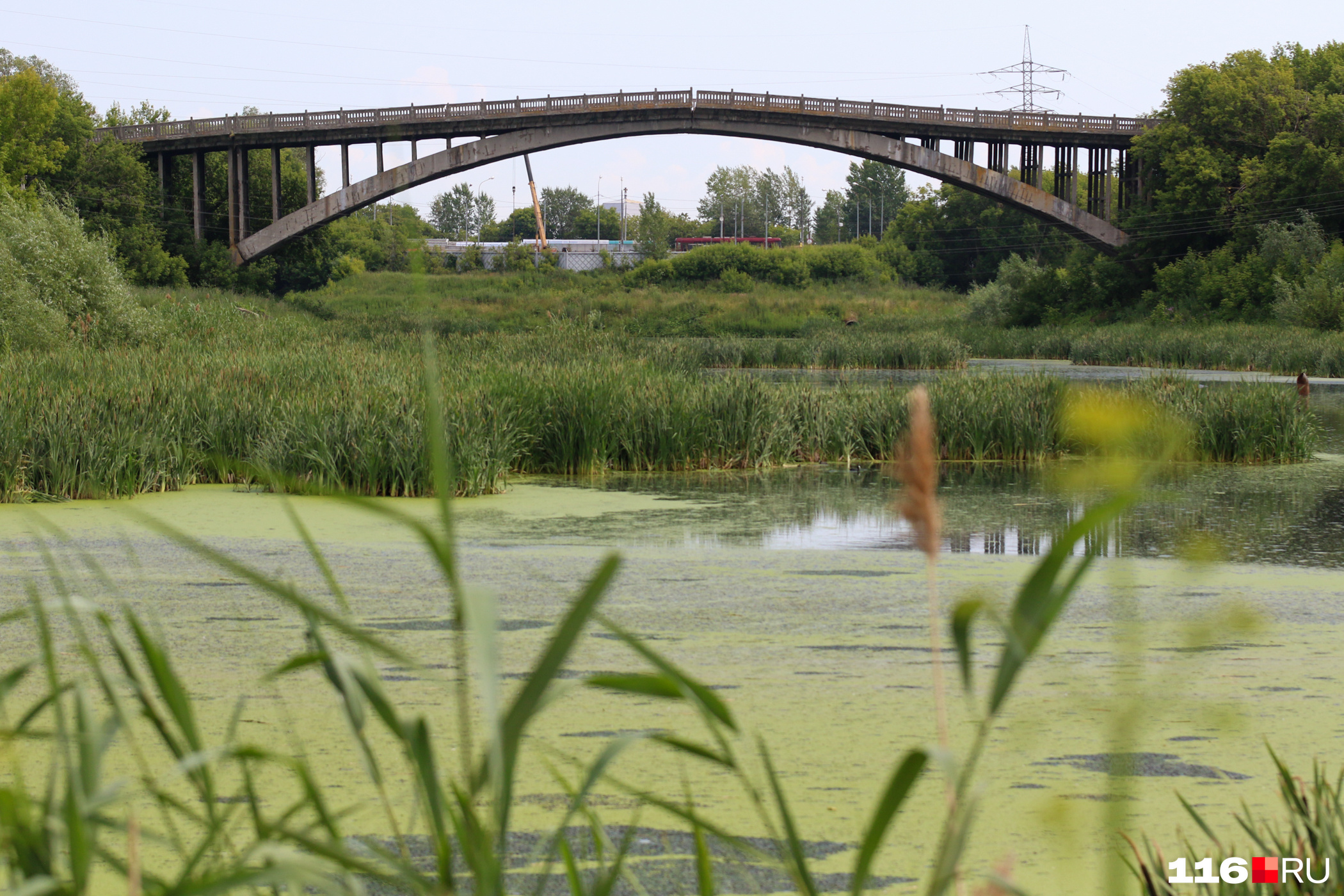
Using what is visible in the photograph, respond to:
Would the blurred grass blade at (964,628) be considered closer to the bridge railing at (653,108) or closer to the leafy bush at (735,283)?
the bridge railing at (653,108)

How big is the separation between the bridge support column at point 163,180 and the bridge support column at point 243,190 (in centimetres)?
298

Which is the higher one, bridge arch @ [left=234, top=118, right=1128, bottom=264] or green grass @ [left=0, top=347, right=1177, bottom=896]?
bridge arch @ [left=234, top=118, right=1128, bottom=264]

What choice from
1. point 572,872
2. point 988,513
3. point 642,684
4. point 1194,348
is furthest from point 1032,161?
point 642,684

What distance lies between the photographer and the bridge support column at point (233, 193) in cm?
3362

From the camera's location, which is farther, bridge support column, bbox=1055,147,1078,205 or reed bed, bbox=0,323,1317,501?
bridge support column, bbox=1055,147,1078,205

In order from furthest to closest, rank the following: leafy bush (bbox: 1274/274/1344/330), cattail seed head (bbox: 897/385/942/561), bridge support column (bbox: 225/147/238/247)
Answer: bridge support column (bbox: 225/147/238/247) → leafy bush (bbox: 1274/274/1344/330) → cattail seed head (bbox: 897/385/942/561)

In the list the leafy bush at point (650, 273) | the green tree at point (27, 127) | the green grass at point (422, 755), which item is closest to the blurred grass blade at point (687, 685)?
the green grass at point (422, 755)

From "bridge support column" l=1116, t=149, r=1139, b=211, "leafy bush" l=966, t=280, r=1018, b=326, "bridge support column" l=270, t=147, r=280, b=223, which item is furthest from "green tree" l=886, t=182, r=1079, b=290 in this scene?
"bridge support column" l=270, t=147, r=280, b=223

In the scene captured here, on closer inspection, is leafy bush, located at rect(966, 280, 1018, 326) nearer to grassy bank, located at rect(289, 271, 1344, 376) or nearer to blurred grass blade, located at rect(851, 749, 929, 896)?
grassy bank, located at rect(289, 271, 1344, 376)

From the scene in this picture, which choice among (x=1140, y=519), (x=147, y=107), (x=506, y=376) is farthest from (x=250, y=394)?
(x=147, y=107)

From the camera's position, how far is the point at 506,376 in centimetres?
1052

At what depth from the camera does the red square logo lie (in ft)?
5.07

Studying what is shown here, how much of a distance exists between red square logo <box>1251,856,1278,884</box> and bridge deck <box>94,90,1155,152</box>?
106 feet

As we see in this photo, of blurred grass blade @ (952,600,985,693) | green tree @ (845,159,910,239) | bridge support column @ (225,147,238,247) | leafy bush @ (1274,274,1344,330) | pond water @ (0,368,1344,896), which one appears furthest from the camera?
green tree @ (845,159,910,239)
